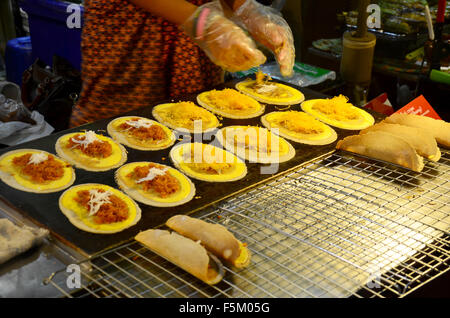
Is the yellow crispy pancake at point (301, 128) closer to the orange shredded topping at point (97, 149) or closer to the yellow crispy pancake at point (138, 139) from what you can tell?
the yellow crispy pancake at point (138, 139)

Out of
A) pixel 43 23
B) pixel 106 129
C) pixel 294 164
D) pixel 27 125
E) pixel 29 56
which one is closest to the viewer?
pixel 294 164

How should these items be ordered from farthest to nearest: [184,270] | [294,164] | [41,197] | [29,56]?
[29,56], [294,164], [41,197], [184,270]

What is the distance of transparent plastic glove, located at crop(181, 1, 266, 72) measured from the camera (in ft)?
9.00

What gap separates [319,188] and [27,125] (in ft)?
11.0

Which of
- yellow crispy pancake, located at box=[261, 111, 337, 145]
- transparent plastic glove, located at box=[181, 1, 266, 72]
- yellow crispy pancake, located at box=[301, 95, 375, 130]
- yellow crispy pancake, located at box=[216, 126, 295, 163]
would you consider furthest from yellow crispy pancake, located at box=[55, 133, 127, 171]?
yellow crispy pancake, located at box=[301, 95, 375, 130]

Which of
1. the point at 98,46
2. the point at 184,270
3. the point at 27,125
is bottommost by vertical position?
the point at 27,125

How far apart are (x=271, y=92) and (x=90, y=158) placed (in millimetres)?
1681

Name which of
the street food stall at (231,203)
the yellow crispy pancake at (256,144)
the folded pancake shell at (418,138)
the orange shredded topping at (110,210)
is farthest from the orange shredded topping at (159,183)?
the folded pancake shell at (418,138)

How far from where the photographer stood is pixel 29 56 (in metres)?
6.53

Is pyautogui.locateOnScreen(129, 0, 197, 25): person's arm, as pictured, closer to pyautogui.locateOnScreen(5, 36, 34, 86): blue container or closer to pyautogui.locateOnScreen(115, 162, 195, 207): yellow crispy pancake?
pyautogui.locateOnScreen(115, 162, 195, 207): yellow crispy pancake

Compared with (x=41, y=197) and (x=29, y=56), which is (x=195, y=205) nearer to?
(x=41, y=197)

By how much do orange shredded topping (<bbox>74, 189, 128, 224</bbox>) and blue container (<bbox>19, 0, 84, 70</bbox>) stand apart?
3.93 m

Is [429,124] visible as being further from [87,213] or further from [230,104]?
[87,213]
